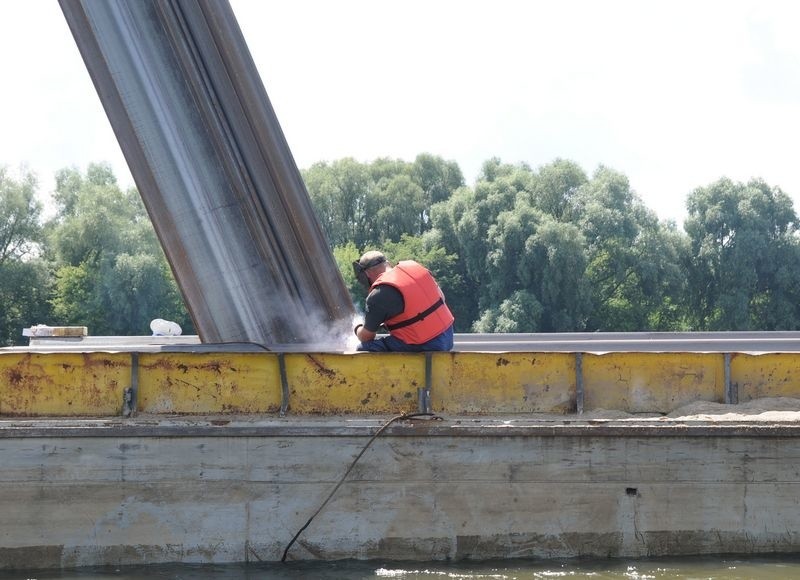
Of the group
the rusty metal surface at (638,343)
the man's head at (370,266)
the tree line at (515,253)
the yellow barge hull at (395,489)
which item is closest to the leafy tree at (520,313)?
the tree line at (515,253)

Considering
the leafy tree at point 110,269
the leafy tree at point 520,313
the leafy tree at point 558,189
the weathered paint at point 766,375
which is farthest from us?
the leafy tree at point 558,189

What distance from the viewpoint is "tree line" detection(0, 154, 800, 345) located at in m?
40.0

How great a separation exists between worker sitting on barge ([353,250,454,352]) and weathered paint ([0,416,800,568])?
2.56ft

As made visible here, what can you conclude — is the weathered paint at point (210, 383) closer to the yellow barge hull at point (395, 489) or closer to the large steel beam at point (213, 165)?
the yellow barge hull at point (395, 489)

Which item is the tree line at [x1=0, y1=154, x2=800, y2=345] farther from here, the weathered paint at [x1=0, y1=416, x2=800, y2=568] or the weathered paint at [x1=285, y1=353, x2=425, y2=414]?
the weathered paint at [x1=0, y1=416, x2=800, y2=568]

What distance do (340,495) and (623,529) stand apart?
6.00 feet

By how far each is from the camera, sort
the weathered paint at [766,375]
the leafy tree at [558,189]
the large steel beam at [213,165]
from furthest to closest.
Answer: the leafy tree at [558,189], the large steel beam at [213,165], the weathered paint at [766,375]

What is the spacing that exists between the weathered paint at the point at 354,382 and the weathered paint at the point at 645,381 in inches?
47.5

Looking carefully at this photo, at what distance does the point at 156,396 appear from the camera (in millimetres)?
7410

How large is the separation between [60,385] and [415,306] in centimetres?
245

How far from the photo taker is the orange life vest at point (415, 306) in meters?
7.53

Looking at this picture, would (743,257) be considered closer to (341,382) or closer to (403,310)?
(403,310)

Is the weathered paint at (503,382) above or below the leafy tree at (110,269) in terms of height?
above

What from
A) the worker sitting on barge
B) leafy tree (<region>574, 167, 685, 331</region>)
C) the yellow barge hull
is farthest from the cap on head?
leafy tree (<region>574, 167, 685, 331</region>)
